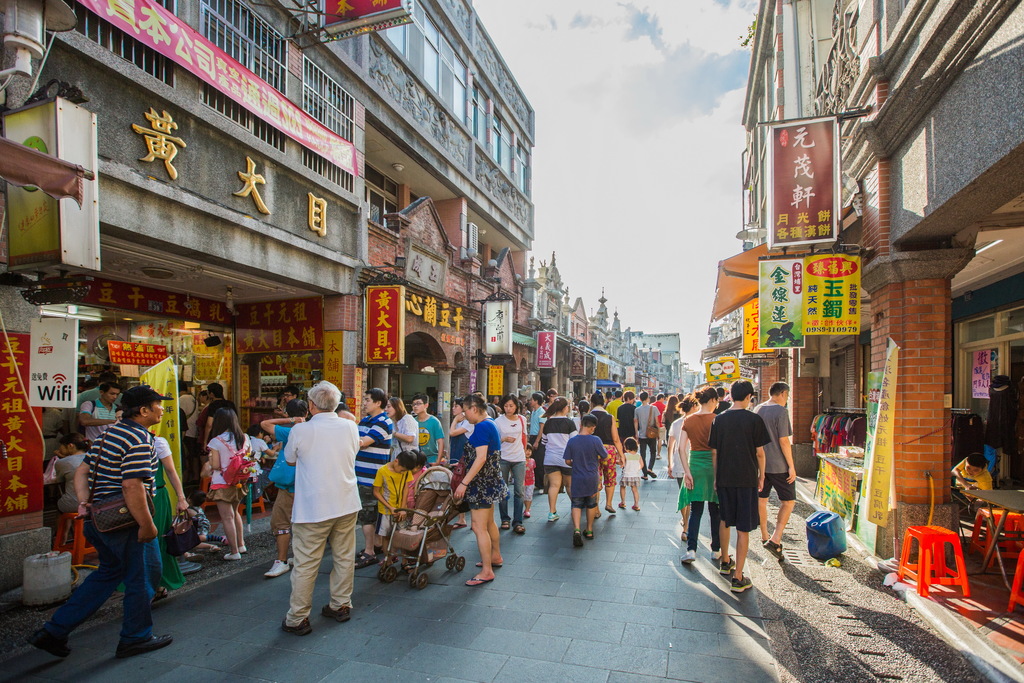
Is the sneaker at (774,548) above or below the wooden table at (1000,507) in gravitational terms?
below

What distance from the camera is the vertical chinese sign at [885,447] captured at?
227 inches

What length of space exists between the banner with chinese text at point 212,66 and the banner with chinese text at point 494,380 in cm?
902

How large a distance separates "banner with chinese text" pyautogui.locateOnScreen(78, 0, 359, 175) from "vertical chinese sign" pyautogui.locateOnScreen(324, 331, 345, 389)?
10.1ft

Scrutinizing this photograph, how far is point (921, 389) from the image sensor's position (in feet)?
18.8

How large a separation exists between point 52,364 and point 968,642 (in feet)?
25.1

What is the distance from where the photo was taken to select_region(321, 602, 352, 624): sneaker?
14.8ft

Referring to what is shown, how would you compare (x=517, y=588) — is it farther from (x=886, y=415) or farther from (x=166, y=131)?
(x=166, y=131)

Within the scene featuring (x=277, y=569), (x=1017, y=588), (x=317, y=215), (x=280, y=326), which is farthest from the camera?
(x=280, y=326)

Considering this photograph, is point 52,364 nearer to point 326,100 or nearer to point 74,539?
point 74,539

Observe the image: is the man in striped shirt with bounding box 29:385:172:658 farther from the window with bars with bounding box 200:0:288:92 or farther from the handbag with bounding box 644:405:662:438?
the handbag with bounding box 644:405:662:438

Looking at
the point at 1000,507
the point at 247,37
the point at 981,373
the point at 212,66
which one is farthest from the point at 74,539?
the point at 981,373

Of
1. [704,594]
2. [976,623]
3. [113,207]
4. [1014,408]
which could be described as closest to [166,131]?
[113,207]

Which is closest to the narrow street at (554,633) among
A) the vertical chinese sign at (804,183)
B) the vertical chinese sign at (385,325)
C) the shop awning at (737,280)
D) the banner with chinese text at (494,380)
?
the vertical chinese sign at (804,183)

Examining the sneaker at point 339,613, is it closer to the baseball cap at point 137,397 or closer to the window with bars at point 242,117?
the baseball cap at point 137,397
